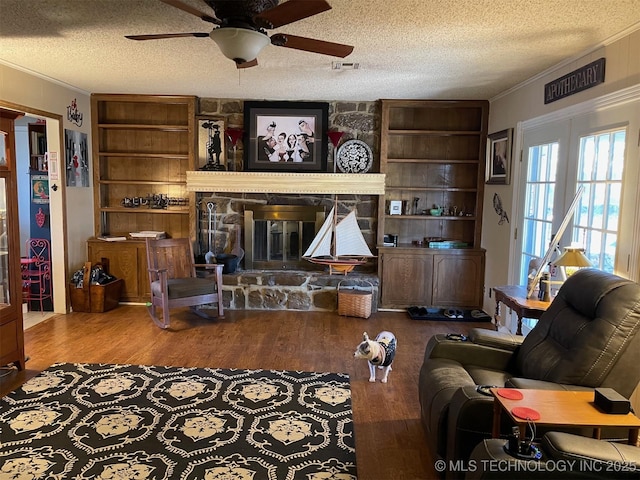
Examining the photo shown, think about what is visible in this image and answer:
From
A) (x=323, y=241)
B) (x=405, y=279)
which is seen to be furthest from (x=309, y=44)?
(x=405, y=279)

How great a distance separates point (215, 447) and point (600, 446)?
1854 millimetres

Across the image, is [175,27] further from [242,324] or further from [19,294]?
[242,324]

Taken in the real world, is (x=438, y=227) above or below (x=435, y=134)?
below

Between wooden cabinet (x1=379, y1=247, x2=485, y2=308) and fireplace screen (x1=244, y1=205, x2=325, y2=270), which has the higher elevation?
fireplace screen (x1=244, y1=205, x2=325, y2=270)

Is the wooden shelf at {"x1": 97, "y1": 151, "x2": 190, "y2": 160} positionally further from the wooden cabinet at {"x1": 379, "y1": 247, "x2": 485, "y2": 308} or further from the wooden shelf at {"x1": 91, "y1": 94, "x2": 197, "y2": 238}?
the wooden cabinet at {"x1": 379, "y1": 247, "x2": 485, "y2": 308}

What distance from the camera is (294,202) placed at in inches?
225

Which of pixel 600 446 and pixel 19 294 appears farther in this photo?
pixel 19 294

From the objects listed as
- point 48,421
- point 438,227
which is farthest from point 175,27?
point 438,227

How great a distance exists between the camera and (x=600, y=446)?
4.92ft

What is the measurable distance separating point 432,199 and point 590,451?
4.52 m

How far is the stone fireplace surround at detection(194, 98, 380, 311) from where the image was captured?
213 inches

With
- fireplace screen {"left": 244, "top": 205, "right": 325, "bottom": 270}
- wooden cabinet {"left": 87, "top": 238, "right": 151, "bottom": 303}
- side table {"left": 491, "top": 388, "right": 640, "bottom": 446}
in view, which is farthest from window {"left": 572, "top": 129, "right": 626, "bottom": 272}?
wooden cabinet {"left": 87, "top": 238, "right": 151, "bottom": 303}

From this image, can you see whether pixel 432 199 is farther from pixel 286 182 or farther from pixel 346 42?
pixel 346 42

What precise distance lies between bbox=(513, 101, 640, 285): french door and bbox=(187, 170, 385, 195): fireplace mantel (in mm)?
1719
